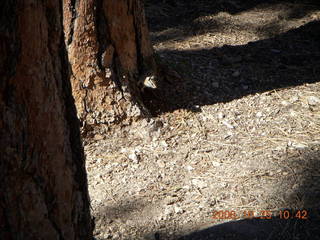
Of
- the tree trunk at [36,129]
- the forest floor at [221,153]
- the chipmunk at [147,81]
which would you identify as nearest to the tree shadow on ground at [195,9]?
the forest floor at [221,153]

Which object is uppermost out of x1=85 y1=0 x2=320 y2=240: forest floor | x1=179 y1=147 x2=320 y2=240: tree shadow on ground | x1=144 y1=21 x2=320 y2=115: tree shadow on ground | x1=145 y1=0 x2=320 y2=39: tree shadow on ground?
x1=145 y1=0 x2=320 y2=39: tree shadow on ground

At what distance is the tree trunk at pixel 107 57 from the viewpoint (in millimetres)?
3041

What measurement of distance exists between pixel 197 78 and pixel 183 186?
1.24 meters

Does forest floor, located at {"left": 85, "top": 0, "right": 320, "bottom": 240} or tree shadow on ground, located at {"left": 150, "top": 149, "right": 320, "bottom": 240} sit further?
forest floor, located at {"left": 85, "top": 0, "right": 320, "bottom": 240}

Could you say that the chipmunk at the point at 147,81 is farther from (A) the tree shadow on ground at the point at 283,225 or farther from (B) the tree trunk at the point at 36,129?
(B) the tree trunk at the point at 36,129

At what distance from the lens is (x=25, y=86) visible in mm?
1619

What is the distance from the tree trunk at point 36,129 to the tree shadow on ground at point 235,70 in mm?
1639

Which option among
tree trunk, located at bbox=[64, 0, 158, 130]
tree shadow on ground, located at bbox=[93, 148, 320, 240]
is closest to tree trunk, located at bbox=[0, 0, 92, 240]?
tree shadow on ground, located at bbox=[93, 148, 320, 240]

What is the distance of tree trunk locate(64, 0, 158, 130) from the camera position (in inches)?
120

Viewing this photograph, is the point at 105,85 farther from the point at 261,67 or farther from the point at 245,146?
the point at 261,67

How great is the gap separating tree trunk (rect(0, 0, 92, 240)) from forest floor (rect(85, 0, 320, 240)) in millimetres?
790

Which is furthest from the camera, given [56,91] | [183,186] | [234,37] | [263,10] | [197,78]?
[263,10]

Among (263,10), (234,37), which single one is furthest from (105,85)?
(263,10)
